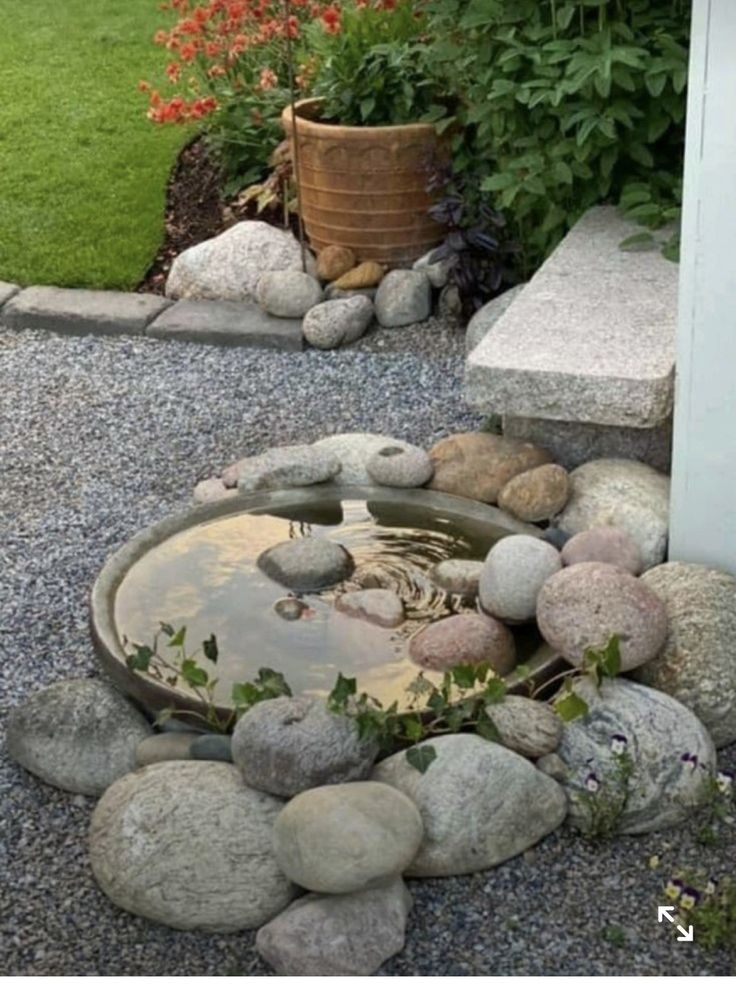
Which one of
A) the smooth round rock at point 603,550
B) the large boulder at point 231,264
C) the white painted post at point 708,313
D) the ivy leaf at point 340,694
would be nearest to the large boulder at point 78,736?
the ivy leaf at point 340,694

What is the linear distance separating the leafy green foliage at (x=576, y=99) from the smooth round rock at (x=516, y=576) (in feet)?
4.45

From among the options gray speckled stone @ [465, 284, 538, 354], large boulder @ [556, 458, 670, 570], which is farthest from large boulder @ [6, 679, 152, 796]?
gray speckled stone @ [465, 284, 538, 354]

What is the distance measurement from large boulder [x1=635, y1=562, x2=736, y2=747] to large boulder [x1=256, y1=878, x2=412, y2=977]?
2.67 feet

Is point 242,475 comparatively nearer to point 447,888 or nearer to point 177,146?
point 447,888

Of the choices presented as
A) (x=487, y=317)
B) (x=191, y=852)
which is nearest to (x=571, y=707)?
(x=191, y=852)

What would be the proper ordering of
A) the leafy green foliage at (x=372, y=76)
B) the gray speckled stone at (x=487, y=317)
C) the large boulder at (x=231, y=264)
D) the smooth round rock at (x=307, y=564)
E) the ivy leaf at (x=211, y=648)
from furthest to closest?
the large boulder at (x=231, y=264)
the leafy green foliage at (x=372, y=76)
the gray speckled stone at (x=487, y=317)
the smooth round rock at (x=307, y=564)
the ivy leaf at (x=211, y=648)

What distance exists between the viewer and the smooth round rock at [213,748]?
3062 mm

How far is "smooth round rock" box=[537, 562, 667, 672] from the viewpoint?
10.5 ft

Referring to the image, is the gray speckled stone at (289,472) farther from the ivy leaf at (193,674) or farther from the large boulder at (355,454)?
the ivy leaf at (193,674)

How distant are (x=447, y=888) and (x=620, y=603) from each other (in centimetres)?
70

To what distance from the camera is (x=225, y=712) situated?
10.3 ft

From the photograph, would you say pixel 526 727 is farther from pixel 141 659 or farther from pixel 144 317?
pixel 144 317

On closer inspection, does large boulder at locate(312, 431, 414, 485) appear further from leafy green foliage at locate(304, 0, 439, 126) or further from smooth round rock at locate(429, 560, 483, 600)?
leafy green foliage at locate(304, 0, 439, 126)

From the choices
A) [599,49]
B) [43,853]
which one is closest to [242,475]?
[43,853]
